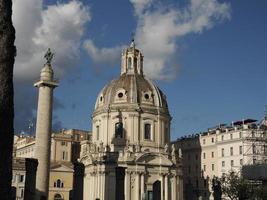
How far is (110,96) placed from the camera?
7812 cm

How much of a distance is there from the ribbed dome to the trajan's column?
3361 cm

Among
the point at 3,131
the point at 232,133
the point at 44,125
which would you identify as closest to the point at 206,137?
the point at 232,133

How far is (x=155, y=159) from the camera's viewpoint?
74.0m

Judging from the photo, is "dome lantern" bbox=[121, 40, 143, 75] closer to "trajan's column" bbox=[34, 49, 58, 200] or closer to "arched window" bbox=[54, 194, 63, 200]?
"arched window" bbox=[54, 194, 63, 200]

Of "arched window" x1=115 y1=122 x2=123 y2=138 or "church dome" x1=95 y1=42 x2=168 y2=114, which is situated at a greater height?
"church dome" x1=95 y1=42 x2=168 y2=114

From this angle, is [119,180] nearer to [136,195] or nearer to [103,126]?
[136,195]

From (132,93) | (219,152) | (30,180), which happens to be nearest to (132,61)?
(132,93)

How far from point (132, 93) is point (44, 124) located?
3628cm

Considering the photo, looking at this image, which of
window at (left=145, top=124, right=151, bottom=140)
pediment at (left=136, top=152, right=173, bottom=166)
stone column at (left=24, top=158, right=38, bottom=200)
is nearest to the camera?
stone column at (left=24, top=158, right=38, bottom=200)

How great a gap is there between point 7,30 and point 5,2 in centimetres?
69

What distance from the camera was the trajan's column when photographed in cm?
4016

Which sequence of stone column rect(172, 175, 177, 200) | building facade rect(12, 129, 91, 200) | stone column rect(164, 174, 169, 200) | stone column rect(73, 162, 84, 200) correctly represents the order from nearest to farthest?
stone column rect(73, 162, 84, 200), stone column rect(164, 174, 169, 200), stone column rect(172, 175, 177, 200), building facade rect(12, 129, 91, 200)

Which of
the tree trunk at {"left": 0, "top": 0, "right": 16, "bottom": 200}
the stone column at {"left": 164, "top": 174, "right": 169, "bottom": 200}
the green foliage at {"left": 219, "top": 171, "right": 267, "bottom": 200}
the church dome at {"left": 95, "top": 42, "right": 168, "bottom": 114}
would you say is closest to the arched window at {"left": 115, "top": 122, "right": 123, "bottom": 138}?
the church dome at {"left": 95, "top": 42, "right": 168, "bottom": 114}

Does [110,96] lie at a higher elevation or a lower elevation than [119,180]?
higher
